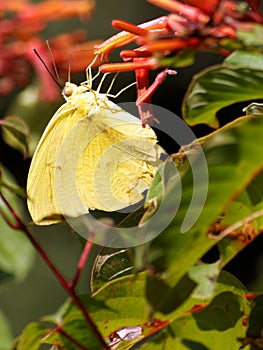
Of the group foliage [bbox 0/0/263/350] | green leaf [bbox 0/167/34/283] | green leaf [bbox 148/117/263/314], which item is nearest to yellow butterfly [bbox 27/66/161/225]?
foliage [bbox 0/0/263/350]

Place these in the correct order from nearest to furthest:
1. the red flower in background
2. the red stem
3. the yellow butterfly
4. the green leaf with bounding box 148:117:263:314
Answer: the green leaf with bounding box 148:117:263:314, the red stem, the yellow butterfly, the red flower in background

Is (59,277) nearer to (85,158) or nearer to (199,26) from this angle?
(199,26)

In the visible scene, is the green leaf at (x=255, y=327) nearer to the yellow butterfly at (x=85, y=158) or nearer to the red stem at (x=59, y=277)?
the red stem at (x=59, y=277)

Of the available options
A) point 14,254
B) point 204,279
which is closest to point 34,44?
point 14,254

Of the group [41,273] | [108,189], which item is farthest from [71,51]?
[41,273]

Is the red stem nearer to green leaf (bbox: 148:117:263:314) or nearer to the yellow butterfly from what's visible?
green leaf (bbox: 148:117:263:314)

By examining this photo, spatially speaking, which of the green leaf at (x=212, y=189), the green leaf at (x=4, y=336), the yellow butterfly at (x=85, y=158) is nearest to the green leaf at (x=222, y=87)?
the green leaf at (x=212, y=189)
